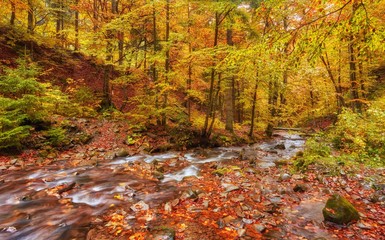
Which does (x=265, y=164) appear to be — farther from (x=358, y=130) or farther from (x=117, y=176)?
(x=117, y=176)

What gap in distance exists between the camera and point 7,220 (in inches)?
198

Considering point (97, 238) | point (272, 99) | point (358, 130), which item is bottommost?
point (97, 238)

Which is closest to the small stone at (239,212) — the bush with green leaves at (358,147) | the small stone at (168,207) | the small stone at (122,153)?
the small stone at (168,207)

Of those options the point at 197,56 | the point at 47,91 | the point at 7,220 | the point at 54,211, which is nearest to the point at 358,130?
the point at 197,56

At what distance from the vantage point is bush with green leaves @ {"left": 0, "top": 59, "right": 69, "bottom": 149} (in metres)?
9.05

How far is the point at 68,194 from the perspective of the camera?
21.0 feet

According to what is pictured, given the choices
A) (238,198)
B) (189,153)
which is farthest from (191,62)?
(238,198)

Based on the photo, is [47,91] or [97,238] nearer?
[97,238]

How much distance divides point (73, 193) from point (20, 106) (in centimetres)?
590

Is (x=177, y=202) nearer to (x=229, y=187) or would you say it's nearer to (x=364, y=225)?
(x=229, y=187)

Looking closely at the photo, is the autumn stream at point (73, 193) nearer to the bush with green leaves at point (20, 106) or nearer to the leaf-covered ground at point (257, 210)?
the leaf-covered ground at point (257, 210)

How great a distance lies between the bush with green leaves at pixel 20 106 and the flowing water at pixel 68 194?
1865 mm

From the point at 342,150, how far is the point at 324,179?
391 centimetres

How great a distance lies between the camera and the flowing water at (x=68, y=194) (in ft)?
15.7
